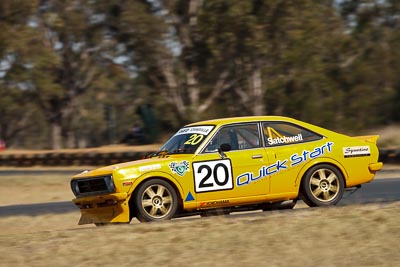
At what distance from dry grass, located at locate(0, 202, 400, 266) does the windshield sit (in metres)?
1.29

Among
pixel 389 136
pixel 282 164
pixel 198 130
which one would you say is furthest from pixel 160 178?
pixel 389 136

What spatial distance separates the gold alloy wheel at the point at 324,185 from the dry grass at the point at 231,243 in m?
1.09

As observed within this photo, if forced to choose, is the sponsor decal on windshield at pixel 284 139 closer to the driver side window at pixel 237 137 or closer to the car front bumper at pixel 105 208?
the driver side window at pixel 237 137

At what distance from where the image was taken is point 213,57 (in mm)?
34875

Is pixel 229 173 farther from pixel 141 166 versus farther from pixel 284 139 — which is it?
pixel 141 166

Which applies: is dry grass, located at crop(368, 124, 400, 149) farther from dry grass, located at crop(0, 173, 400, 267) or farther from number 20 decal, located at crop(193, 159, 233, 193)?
dry grass, located at crop(0, 173, 400, 267)

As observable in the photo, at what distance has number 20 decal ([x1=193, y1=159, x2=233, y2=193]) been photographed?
32.3 ft

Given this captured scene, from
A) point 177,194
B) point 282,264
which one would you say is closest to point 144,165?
point 177,194

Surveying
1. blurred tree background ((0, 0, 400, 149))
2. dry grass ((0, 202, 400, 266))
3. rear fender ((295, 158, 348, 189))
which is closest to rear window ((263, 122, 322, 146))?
rear fender ((295, 158, 348, 189))

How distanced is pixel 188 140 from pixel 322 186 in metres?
1.95

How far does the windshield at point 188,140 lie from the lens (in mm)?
10159

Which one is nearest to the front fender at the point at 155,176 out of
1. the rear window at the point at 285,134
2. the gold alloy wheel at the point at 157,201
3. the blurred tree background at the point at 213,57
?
the gold alloy wheel at the point at 157,201

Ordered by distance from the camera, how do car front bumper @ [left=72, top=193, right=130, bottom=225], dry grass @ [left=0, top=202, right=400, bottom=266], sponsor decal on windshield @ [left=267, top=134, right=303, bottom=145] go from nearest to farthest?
1. dry grass @ [left=0, top=202, right=400, bottom=266]
2. car front bumper @ [left=72, top=193, right=130, bottom=225]
3. sponsor decal on windshield @ [left=267, top=134, right=303, bottom=145]

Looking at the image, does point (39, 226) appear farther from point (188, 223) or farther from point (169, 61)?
point (169, 61)
